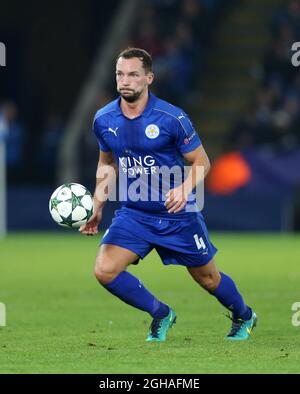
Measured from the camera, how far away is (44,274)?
14.7m

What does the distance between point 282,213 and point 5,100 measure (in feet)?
22.4

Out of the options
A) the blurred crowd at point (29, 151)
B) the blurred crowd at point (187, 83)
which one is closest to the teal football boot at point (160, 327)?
the blurred crowd at point (187, 83)

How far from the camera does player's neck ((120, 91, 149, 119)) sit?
8.89m

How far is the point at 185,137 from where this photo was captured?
29.0 ft

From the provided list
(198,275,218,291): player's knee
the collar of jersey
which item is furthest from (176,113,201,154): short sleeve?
(198,275,218,291): player's knee

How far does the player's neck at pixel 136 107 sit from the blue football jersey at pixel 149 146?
28 millimetres

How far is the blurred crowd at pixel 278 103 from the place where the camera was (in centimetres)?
2142

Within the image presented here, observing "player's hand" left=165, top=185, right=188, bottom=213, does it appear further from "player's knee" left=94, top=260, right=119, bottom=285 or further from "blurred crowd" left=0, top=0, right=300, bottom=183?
"blurred crowd" left=0, top=0, right=300, bottom=183

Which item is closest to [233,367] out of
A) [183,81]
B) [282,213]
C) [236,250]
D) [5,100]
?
[236,250]

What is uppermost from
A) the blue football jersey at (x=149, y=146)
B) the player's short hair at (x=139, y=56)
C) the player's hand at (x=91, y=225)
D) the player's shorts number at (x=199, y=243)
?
the player's short hair at (x=139, y=56)

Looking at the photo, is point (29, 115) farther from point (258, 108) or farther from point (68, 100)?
point (258, 108)

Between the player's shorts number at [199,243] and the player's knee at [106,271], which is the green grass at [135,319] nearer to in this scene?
the player's knee at [106,271]
